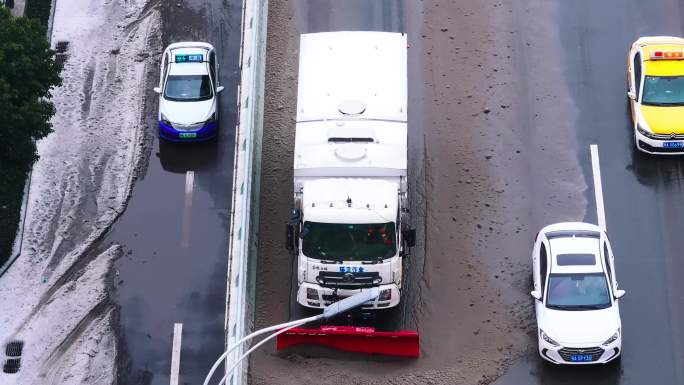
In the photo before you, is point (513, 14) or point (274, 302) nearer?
point (274, 302)

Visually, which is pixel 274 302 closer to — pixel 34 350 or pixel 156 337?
pixel 156 337

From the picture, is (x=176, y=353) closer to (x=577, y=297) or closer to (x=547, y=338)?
(x=547, y=338)

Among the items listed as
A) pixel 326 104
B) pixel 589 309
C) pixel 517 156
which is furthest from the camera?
pixel 517 156

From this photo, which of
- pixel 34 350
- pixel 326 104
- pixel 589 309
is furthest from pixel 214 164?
pixel 589 309

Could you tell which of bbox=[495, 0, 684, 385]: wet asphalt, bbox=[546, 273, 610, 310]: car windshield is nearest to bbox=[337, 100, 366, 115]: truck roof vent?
bbox=[546, 273, 610, 310]: car windshield

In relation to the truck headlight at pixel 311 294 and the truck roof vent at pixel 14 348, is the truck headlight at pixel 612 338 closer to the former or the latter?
the truck headlight at pixel 311 294

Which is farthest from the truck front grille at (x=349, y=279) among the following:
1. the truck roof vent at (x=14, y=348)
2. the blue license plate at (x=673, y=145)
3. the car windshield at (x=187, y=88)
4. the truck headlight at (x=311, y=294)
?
the blue license plate at (x=673, y=145)
